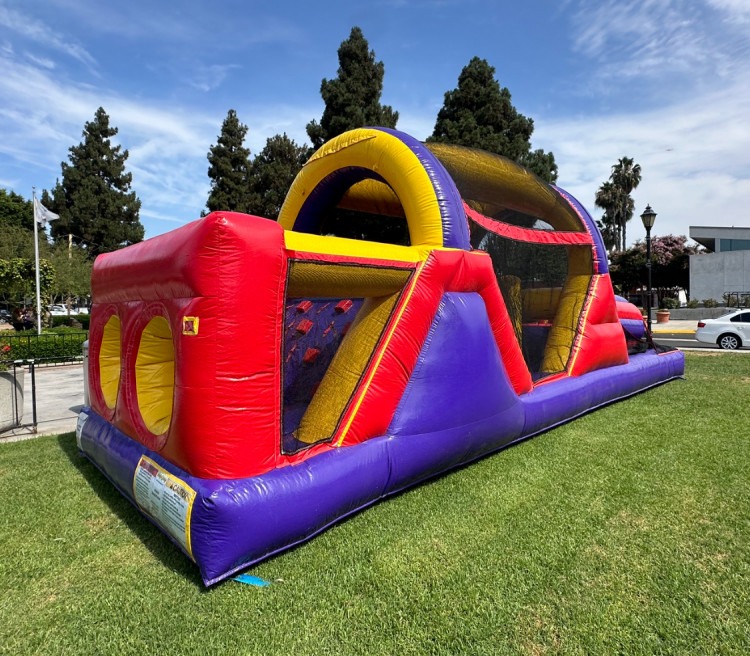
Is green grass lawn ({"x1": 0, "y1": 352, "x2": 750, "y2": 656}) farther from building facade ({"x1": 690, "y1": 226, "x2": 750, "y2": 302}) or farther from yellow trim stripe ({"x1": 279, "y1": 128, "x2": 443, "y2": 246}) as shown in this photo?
building facade ({"x1": 690, "y1": 226, "x2": 750, "y2": 302})

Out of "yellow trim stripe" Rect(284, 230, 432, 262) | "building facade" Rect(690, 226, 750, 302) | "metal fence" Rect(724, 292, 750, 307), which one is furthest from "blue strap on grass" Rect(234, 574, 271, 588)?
"building facade" Rect(690, 226, 750, 302)

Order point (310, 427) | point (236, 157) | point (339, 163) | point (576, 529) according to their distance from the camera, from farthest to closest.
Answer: point (236, 157) → point (339, 163) → point (310, 427) → point (576, 529)

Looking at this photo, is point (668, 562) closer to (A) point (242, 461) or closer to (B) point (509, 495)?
(B) point (509, 495)

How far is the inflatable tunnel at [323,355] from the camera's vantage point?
288 cm

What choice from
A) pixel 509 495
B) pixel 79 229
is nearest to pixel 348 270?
pixel 509 495

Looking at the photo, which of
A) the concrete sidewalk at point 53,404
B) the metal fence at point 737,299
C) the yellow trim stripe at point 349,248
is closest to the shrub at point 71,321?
the concrete sidewalk at point 53,404

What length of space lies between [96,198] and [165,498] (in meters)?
35.0

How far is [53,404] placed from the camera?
25.9 feet

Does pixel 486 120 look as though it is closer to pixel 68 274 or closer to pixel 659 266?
pixel 68 274

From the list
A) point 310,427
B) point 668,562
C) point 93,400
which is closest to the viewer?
point 668,562

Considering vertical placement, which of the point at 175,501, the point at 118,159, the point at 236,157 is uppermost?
the point at 118,159

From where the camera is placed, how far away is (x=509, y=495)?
3.82 m

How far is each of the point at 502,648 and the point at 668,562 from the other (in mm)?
1302

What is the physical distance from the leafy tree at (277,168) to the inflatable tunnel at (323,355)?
1576 centimetres
